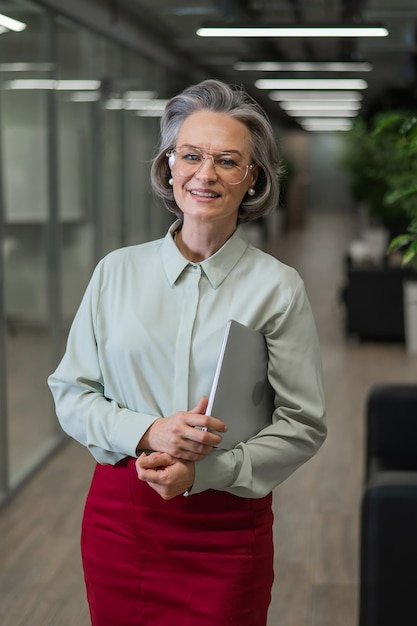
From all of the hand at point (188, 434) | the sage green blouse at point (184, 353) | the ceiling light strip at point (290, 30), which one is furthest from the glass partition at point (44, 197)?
the hand at point (188, 434)

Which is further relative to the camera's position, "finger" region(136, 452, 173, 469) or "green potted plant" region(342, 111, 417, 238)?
"green potted plant" region(342, 111, 417, 238)

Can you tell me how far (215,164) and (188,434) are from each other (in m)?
0.54

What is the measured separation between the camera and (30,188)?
570cm

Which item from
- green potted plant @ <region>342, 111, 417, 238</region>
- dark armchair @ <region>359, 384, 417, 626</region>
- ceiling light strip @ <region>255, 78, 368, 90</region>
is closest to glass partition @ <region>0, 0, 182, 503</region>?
ceiling light strip @ <region>255, 78, 368, 90</region>

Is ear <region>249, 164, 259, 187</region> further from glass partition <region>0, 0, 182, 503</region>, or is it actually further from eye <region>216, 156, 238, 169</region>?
glass partition <region>0, 0, 182, 503</region>

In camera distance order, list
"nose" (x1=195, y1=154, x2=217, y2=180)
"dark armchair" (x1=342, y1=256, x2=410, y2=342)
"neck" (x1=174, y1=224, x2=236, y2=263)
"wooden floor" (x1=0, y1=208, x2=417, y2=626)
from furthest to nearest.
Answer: "dark armchair" (x1=342, y1=256, x2=410, y2=342) → "wooden floor" (x1=0, y1=208, x2=417, y2=626) → "neck" (x1=174, y1=224, x2=236, y2=263) → "nose" (x1=195, y1=154, x2=217, y2=180)

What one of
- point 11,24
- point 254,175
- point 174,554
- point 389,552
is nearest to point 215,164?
point 254,175

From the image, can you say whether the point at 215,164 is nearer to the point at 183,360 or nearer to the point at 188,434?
the point at 183,360

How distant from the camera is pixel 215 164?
6.12 ft

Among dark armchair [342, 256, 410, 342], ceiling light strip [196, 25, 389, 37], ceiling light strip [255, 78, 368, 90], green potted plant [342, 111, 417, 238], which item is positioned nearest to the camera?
ceiling light strip [196, 25, 389, 37]

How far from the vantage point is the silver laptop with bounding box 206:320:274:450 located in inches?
69.9

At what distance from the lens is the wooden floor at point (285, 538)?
3984mm

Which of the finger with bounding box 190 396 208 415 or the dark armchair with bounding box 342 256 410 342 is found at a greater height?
the finger with bounding box 190 396 208 415

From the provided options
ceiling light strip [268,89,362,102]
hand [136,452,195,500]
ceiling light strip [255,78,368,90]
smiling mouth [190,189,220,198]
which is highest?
ceiling light strip [255,78,368,90]
